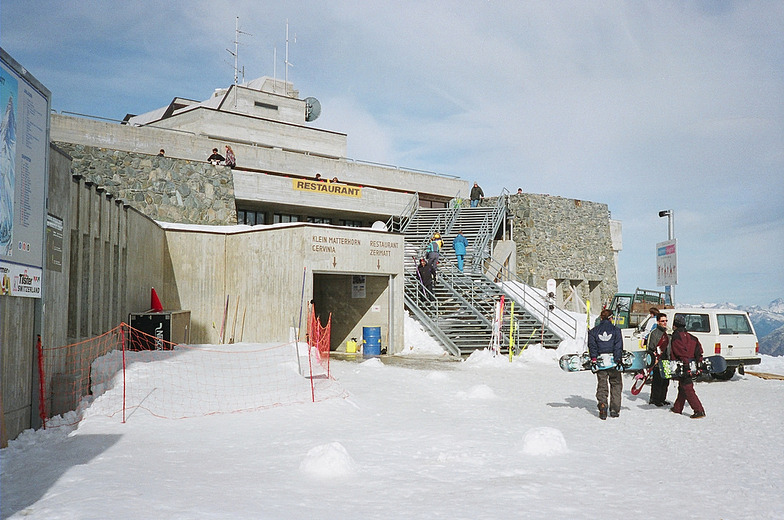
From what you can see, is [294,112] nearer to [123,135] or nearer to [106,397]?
[123,135]

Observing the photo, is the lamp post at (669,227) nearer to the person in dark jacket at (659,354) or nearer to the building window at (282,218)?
the person in dark jacket at (659,354)

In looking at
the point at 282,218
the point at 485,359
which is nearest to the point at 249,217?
the point at 282,218

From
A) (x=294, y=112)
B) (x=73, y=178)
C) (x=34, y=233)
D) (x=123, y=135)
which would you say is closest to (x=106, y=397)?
(x=34, y=233)

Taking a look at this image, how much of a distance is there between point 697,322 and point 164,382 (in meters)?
12.2

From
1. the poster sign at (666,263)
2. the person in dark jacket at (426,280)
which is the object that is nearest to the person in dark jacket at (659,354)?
the poster sign at (666,263)

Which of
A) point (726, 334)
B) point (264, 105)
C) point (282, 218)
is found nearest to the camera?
point (726, 334)

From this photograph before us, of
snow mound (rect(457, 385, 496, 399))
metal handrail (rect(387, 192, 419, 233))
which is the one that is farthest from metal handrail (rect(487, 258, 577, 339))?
snow mound (rect(457, 385, 496, 399))

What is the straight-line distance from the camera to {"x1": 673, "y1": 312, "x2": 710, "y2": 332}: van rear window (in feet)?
52.9

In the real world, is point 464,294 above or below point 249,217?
below

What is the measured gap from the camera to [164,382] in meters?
11.6

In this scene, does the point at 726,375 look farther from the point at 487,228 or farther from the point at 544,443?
the point at 487,228

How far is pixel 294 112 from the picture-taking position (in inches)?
1738

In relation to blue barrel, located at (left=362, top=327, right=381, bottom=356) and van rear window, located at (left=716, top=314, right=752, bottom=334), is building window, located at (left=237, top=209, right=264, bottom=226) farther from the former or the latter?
van rear window, located at (left=716, top=314, right=752, bottom=334)

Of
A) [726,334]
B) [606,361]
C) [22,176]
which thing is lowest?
[606,361]
